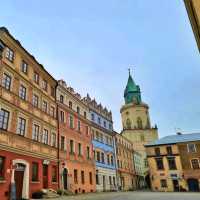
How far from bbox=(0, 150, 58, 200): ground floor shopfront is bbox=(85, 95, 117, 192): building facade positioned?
14.1 m

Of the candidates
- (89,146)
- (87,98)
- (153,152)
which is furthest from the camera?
(153,152)

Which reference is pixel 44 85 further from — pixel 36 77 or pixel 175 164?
pixel 175 164

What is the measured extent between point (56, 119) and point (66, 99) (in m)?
4.59

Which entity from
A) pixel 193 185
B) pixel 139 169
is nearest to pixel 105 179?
pixel 193 185

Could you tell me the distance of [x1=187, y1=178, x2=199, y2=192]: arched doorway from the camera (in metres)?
42.9

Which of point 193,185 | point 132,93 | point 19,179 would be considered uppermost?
point 132,93

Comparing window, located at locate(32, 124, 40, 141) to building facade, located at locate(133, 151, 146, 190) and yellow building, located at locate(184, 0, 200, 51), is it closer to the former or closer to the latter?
yellow building, located at locate(184, 0, 200, 51)

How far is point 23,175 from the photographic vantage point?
20.7m

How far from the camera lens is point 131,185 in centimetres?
5459

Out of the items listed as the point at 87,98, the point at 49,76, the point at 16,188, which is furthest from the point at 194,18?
the point at 87,98

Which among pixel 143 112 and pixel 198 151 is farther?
pixel 143 112

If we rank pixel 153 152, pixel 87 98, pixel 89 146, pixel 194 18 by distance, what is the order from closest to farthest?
pixel 194 18, pixel 89 146, pixel 87 98, pixel 153 152

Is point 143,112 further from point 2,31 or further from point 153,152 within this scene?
point 2,31

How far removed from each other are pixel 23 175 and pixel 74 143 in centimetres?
1217
